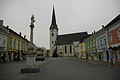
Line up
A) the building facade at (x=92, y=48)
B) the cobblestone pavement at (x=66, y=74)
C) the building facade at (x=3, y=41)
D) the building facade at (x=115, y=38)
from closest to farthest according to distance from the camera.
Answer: the cobblestone pavement at (x=66, y=74) → the building facade at (x=115, y=38) → the building facade at (x=3, y=41) → the building facade at (x=92, y=48)

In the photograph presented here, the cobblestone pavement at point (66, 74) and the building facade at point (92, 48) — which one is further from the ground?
the building facade at point (92, 48)

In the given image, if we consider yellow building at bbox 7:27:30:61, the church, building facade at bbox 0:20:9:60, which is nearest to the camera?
building facade at bbox 0:20:9:60

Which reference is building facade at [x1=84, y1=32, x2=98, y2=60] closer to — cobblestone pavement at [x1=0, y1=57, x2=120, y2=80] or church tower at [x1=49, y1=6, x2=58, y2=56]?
cobblestone pavement at [x1=0, y1=57, x2=120, y2=80]

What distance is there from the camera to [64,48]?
83438 millimetres

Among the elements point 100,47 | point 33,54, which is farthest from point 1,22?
point 100,47

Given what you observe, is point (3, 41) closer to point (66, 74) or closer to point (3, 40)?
point (3, 40)

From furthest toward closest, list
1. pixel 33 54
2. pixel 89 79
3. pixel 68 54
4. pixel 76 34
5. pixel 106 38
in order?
pixel 76 34
pixel 68 54
pixel 106 38
pixel 33 54
pixel 89 79

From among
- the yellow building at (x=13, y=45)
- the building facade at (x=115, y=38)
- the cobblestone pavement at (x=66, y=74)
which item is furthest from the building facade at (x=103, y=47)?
the yellow building at (x=13, y=45)

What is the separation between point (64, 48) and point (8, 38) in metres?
55.4

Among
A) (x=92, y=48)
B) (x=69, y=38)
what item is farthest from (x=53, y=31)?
(x=92, y=48)

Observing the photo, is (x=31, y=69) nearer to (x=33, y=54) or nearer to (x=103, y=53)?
(x=33, y=54)

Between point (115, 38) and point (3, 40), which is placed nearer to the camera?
point (115, 38)

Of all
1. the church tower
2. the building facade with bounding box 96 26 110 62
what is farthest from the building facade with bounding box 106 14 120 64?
the church tower

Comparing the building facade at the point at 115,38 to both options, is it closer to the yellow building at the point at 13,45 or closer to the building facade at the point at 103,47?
the building facade at the point at 103,47
